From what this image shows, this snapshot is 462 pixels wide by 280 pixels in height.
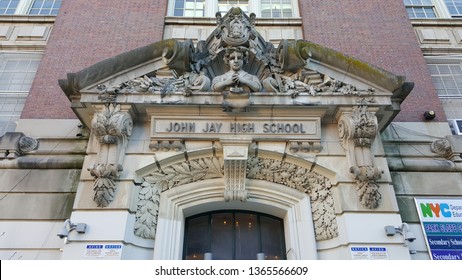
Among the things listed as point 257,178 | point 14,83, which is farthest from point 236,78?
point 14,83

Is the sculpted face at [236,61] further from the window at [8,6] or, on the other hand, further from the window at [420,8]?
the window at [8,6]

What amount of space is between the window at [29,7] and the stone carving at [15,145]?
5.39 metres

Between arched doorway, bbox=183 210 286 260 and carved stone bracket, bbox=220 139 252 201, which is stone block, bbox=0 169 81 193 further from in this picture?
carved stone bracket, bbox=220 139 252 201

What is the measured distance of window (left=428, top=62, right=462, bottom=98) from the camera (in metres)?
9.91

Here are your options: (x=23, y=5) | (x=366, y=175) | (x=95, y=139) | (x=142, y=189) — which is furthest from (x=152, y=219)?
(x=23, y=5)

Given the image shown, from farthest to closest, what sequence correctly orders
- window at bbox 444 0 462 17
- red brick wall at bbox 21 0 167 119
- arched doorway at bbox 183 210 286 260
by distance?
window at bbox 444 0 462 17 < red brick wall at bbox 21 0 167 119 < arched doorway at bbox 183 210 286 260

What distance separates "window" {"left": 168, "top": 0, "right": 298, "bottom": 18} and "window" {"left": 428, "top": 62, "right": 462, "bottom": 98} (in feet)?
14.6

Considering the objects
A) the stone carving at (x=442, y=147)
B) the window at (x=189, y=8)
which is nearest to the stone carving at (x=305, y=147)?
the stone carving at (x=442, y=147)

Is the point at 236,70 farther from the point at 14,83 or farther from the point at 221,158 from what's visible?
the point at 14,83

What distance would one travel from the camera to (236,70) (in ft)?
24.7

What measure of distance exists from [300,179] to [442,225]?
112 inches

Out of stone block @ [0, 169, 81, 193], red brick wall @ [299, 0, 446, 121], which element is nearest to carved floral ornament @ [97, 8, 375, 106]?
stone block @ [0, 169, 81, 193]

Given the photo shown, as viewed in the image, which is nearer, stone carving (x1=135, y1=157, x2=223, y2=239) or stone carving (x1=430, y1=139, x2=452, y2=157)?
stone carving (x1=135, y1=157, x2=223, y2=239)

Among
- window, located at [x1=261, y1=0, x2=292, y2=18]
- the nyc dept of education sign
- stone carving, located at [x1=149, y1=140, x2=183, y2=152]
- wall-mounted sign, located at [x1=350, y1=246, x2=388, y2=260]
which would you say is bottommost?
wall-mounted sign, located at [x1=350, y1=246, x2=388, y2=260]
